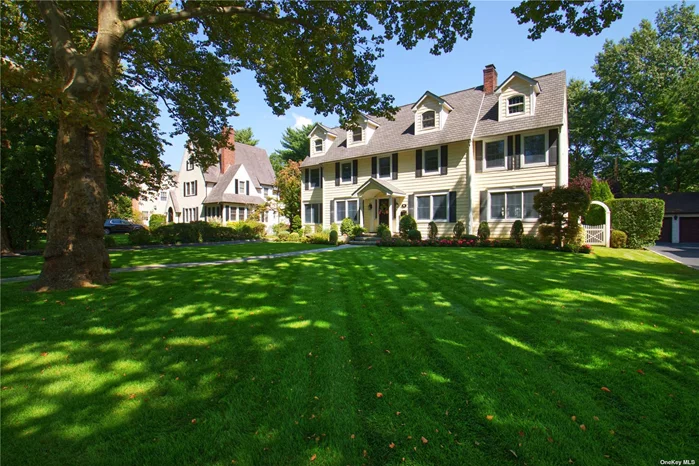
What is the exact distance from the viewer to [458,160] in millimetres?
18531

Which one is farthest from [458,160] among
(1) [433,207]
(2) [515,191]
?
(2) [515,191]

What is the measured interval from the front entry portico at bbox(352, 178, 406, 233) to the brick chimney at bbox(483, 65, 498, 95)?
834 cm

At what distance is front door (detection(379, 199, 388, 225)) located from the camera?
21.3m

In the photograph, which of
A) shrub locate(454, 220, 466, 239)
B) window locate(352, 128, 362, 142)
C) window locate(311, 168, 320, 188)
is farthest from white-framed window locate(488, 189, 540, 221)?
window locate(311, 168, 320, 188)

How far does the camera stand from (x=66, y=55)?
6.88 m

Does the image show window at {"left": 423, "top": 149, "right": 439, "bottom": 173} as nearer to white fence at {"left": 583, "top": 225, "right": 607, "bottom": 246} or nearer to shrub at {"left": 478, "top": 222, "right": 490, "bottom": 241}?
shrub at {"left": 478, "top": 222, "right": 490, "bottom": 241}

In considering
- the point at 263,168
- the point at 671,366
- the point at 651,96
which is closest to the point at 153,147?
the point at 671,366

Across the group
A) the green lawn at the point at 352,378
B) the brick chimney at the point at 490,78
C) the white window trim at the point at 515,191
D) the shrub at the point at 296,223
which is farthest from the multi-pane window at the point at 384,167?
the green lawn at the point at 352,378

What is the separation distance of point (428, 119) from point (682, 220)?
22.2m

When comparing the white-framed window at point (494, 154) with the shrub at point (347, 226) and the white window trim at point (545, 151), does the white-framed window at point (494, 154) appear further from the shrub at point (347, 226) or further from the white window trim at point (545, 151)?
the shrub at point (347, 226)

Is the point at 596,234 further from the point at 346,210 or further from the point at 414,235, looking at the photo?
the point at 346,210

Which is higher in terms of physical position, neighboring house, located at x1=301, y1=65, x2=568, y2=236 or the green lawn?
neighboring house, located at x1=301, y1=65, x2=568, y2=236

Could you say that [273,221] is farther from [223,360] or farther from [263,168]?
[223,360]

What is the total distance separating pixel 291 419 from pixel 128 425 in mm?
1260
